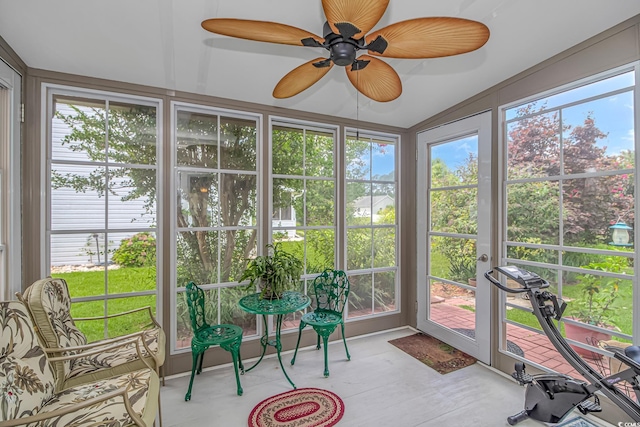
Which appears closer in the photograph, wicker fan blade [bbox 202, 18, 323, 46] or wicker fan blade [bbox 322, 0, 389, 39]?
wicker fan blade [bbox 322, 0, 389, 39]

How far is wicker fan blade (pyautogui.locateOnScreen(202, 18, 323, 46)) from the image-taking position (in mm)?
1180

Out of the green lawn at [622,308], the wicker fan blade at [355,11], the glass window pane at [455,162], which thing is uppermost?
the wicker fan blade at [355,11]

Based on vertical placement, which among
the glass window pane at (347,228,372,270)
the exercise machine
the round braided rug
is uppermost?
the glass window pane at (347,228,372,270)

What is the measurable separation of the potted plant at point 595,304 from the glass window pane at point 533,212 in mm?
331

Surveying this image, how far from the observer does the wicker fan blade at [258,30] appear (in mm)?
1180

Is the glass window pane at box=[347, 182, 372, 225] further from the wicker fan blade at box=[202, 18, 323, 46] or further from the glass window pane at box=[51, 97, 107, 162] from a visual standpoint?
the glass window pane at box=[51, 97, 107, 162]

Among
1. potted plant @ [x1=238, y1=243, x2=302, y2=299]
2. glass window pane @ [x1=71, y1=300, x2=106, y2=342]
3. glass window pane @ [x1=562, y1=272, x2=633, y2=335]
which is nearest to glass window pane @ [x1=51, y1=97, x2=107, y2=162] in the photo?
glass window pane @ [x1=71, y1=300, x2=106, y2=342]

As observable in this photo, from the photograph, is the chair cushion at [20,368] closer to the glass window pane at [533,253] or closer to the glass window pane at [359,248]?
the glass window pane at [359,248]

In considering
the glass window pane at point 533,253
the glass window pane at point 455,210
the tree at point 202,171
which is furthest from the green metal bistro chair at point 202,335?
the glass window pane at point 533,253

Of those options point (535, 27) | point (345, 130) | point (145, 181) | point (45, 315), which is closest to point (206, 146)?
point (145, 181)

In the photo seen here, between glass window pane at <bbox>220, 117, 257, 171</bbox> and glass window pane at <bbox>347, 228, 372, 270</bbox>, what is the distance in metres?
1.35

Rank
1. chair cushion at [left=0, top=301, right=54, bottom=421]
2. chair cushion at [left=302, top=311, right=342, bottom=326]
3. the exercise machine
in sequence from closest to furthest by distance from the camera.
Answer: chair cushion at [left=0, top=301, right=54, bottom=421] < the exercise machine < chair cushion at [left=302, top=311, right=342, bottom=326]

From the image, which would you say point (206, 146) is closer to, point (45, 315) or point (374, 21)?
point (45, 315)

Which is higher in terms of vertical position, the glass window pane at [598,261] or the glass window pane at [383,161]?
the glass window pane at [383,161]
